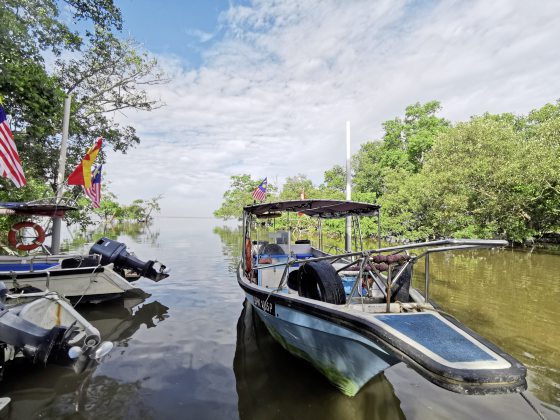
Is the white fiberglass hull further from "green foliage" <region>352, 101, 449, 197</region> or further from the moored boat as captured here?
"green foliage" <region>352, 101, 449, 197</region>

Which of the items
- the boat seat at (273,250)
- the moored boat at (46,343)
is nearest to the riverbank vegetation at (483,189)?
the boat seat at (273,250)

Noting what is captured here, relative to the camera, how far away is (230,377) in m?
4.87

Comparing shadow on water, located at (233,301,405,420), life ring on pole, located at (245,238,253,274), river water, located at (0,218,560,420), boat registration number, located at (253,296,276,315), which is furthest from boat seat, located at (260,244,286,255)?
shadow on water, located at (233,301,405,420)

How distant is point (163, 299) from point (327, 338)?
22.6ft

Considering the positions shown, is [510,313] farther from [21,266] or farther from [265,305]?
[21,266]

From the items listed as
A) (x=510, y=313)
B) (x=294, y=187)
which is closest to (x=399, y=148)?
(x=294, y=187)

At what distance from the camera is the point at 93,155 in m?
9.04

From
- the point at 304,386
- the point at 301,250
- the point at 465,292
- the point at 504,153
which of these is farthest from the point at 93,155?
the point at 504,153

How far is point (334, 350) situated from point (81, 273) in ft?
22.2

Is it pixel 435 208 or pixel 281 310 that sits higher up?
pixel 435 208

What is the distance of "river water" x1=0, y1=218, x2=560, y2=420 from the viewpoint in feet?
13.1

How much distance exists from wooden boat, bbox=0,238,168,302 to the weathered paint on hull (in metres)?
5.28

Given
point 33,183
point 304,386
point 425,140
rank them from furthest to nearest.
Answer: point 425,140 < point 33,183 < point 304,386

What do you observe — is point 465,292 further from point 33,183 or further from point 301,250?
point 33,183
